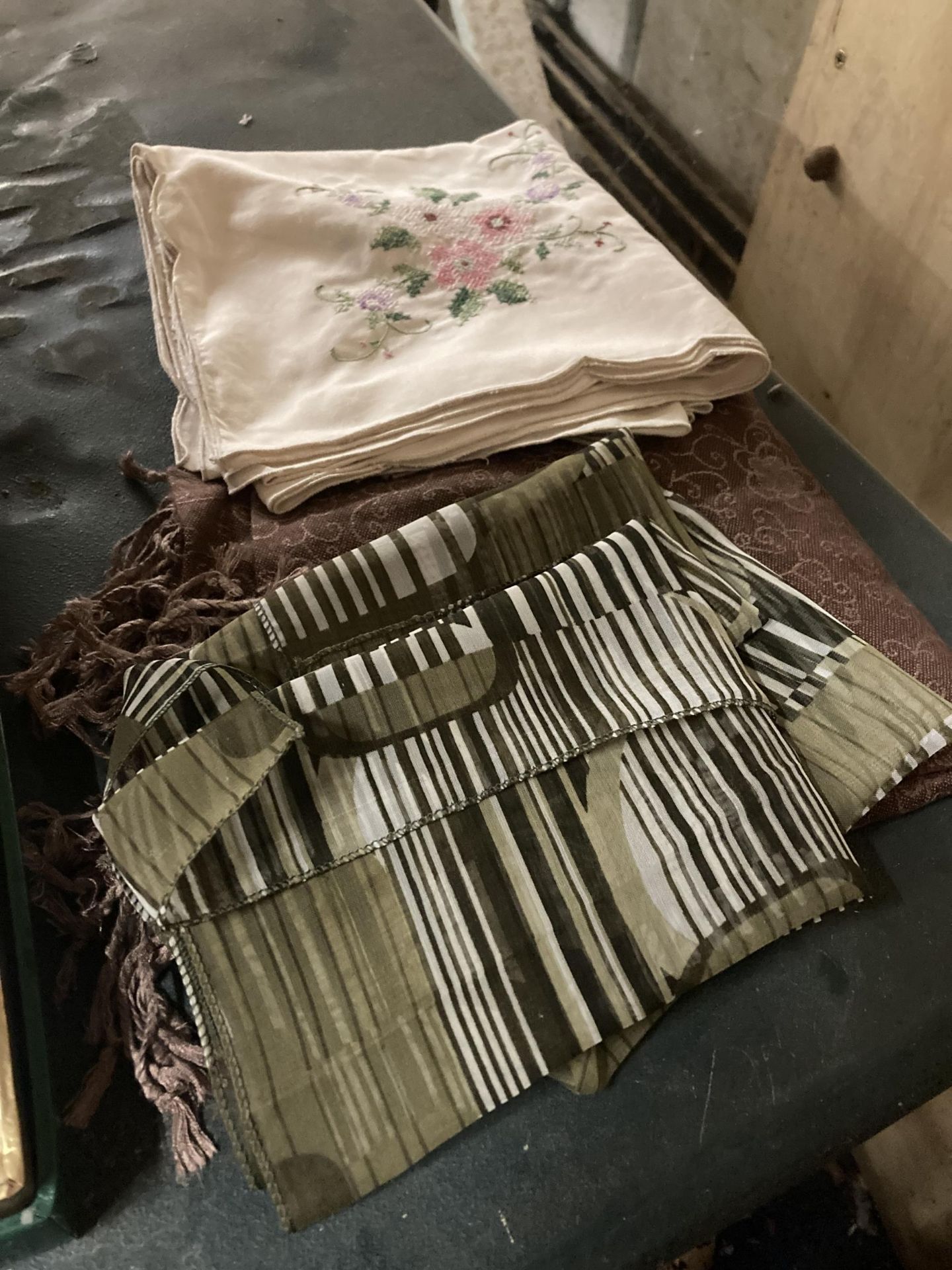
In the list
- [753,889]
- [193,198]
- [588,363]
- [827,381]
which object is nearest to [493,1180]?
[753,889]

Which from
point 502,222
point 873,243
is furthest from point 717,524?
point 873,243

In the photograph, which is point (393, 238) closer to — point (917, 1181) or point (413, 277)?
point (413, 277)

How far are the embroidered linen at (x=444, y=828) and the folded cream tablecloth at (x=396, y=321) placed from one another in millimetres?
139

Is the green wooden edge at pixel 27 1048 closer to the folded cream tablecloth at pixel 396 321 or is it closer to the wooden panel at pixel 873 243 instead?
the folded cream tablecloth at pixel 396 321

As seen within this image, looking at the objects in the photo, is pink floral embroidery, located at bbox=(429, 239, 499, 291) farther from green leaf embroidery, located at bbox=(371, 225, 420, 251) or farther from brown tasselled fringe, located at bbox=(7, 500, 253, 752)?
brown tasselled fringe, located at bbox=(7, 500, 253, 752)

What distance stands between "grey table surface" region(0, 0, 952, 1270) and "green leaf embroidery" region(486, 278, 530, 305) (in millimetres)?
339

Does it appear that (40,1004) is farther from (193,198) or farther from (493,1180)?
(193,198)

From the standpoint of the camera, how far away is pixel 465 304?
31.8 inches

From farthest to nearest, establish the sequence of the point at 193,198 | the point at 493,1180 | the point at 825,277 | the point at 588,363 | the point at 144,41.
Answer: the point at 825,277
the point at 144,41
the point at 193,198
the point at 588,363
the point at 493,1180

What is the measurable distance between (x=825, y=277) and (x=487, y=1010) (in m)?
1.46

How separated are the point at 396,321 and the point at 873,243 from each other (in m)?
1.00

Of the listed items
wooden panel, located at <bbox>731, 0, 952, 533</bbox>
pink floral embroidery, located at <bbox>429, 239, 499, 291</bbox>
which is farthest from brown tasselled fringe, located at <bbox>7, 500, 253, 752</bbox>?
wooden panel, located at <bbox>731, 0, 952, 533</bbox>

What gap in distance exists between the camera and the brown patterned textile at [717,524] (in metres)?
0.68

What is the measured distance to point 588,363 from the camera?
2.43 feet
